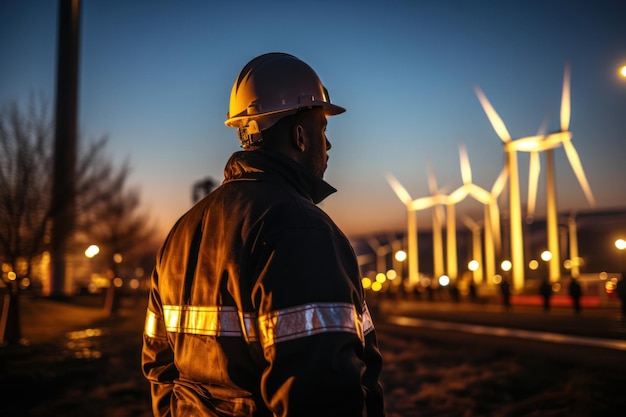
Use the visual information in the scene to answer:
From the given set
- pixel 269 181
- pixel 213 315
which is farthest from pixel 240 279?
pixel 269 181

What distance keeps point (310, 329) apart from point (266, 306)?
159mm

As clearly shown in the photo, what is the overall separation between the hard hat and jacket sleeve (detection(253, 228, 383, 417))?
669 mm

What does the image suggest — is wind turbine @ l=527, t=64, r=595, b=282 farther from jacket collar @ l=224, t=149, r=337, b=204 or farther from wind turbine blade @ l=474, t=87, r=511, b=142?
jacket collar @ l=224, t=149, r=337, b=204

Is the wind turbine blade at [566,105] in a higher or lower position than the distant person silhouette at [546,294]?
higher

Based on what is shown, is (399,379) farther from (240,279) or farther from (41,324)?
(41,324)

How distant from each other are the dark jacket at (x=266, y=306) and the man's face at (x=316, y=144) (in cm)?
12

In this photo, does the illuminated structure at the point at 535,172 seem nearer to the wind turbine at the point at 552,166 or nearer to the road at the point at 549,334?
the wind turbine at the point at 552,166

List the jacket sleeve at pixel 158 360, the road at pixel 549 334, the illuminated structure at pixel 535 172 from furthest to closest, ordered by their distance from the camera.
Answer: the illuminated structure at pixel 535 172 < the road at pixel 549 334 < the jacket sleeve at pixel 158 360

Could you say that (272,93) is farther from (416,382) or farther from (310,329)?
(416,382)

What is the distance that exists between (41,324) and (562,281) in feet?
109

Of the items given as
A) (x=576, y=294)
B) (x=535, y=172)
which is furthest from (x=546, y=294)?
(x=535, y=172)

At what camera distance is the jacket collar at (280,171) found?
2484 mm

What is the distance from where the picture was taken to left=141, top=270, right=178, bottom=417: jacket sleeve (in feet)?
9.28

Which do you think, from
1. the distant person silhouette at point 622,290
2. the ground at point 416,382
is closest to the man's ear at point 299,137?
the ground at point 416,382
